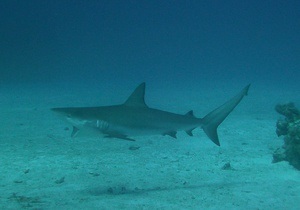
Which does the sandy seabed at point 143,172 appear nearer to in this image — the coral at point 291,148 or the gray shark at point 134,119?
the coral at point 291,148

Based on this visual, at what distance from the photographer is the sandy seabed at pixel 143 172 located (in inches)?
197

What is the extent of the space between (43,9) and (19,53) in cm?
3121

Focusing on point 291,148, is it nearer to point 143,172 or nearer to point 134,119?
point 143,172

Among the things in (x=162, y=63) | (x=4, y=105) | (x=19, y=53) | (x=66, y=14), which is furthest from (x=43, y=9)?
(x=4, y=105)

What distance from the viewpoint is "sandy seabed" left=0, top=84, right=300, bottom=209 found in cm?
501

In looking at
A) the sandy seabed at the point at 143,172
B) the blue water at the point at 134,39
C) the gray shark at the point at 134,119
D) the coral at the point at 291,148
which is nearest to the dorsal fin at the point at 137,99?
the gray shark at the point at 134,119

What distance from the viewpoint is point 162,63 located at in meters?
119

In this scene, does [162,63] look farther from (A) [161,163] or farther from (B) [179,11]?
(A) [161,163]

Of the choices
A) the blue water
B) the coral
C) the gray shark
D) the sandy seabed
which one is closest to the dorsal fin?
the gray shark

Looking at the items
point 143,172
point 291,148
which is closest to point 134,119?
point 143,172

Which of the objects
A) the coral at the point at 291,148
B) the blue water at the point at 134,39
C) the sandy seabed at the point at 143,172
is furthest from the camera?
the blue water at the point at 134,39

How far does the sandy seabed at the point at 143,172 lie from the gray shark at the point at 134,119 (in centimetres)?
97

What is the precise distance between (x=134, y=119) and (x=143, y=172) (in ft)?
4.47

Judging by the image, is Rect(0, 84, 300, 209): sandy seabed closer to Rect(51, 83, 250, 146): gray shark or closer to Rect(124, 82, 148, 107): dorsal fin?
Rect(51, 83, 250, 146): gray shark
